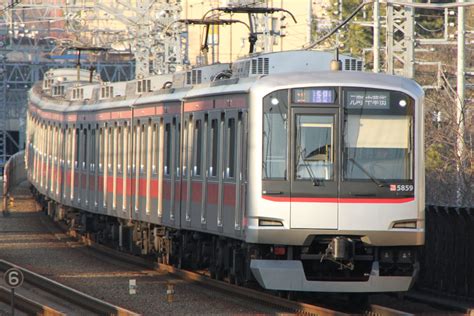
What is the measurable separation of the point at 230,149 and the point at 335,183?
194 centimetres

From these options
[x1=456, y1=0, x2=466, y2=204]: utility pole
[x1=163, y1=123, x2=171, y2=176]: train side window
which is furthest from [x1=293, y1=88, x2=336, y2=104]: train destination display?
[x1=456, y1=0, x2=466, y2=204]: utility pole

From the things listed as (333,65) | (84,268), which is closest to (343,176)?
(333,65)

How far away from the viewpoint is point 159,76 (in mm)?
24859

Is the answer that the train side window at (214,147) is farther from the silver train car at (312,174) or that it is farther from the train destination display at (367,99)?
the train destination display at (367,99)

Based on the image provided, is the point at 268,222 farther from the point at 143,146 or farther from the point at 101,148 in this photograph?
the point at 101,148

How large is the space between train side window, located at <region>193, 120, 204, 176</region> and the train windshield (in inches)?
141

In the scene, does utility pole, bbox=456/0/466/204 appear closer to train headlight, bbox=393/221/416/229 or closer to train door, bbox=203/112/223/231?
train door, bbox=203/112/223/231

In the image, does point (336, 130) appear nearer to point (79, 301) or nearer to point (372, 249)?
point (372, 249)

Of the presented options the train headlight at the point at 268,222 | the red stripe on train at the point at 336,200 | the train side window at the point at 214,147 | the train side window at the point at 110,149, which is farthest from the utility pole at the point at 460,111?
the train headlight at the point at 268,222

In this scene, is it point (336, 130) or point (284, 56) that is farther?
point (284, 56)

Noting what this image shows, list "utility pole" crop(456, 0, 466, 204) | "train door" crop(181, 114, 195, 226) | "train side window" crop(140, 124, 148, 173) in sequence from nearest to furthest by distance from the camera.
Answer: "train door" crop(181, 114, 195, 226) → "train side window" crop(140, 124, 148, 173) → "utility pole" crop(456, 0, 466, 204)

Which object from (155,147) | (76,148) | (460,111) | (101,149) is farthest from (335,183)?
(76,148)

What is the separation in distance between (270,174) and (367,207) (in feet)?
3.69

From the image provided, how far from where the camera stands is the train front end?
15734 millimetres
